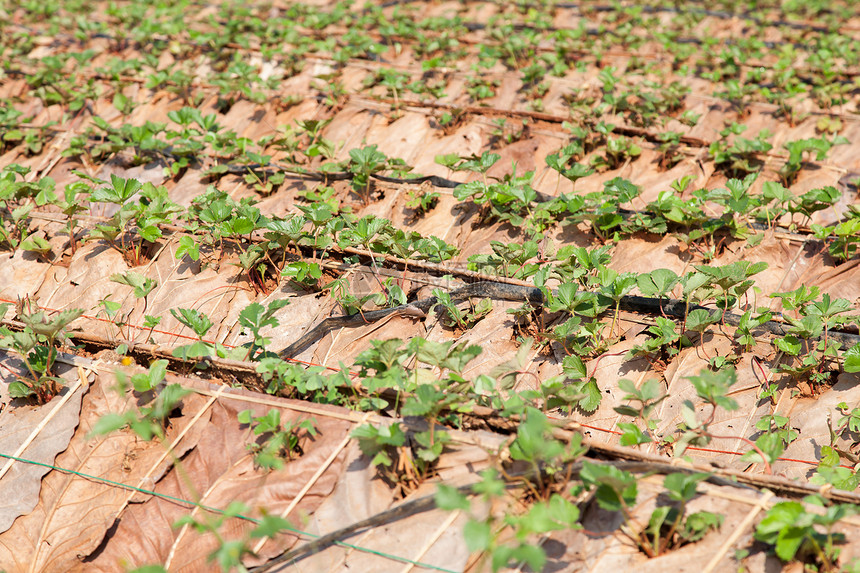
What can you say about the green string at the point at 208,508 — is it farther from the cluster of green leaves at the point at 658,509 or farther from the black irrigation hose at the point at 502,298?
the black irrigation hose at the point at 502,298

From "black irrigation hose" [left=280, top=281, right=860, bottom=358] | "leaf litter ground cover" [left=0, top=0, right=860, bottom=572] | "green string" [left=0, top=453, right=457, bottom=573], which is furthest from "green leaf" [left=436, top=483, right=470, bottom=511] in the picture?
"black irrigation hose" [left=280, top=281, right=860, bottom=358]

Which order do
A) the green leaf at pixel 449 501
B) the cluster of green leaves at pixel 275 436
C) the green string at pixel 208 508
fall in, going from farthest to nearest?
the cluster of green leaves at pixel 275 436
the green string at pixel 208 508
the green leaf at pixel 449 501

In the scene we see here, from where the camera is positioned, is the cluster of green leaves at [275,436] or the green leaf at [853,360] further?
the green leaf at [853,360]

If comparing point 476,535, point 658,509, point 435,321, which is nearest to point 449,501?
point 476,535

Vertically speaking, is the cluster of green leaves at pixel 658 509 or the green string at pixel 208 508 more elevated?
the cluster of green leaves at pixel 658 509

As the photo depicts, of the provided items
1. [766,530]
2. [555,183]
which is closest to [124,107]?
[555,183]

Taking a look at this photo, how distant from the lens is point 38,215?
514 cm

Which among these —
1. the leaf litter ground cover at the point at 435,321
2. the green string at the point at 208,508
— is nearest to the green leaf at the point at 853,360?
the leaf litter ground cover at the point at 435,321

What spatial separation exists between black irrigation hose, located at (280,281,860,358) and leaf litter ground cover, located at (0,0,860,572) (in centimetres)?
2

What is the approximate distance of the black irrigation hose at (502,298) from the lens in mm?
3867

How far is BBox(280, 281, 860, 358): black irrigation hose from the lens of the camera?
3.87 metres

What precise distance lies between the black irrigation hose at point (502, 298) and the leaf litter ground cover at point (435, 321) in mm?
18

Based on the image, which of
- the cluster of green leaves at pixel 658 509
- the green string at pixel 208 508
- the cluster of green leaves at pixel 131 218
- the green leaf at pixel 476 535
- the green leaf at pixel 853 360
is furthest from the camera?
the cluster of green leaves at pixel 131 218

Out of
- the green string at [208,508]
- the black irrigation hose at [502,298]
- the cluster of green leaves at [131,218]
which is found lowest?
the green string at [208,508]
